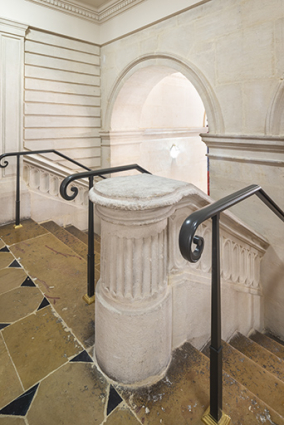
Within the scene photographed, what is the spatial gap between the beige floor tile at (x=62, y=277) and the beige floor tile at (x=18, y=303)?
0.08 metres

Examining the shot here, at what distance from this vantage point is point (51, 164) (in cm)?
371

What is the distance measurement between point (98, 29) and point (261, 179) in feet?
11.5

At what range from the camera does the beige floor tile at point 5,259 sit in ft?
7.28

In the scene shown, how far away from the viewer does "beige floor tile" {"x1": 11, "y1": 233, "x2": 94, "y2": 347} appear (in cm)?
157

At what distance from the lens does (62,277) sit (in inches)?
80.8

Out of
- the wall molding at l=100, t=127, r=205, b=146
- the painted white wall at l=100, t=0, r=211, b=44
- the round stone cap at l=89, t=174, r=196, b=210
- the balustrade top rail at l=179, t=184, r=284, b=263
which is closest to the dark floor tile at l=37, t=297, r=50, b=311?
the round stone cap at l=89, t=174, r=196, b=210

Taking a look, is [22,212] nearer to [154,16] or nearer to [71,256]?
[71,256]

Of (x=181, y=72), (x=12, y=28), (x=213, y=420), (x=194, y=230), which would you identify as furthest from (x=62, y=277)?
(x=12, y=28)

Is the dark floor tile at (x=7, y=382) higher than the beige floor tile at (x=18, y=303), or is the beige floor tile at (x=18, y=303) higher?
the beige floor tile at (x=18, y=303)

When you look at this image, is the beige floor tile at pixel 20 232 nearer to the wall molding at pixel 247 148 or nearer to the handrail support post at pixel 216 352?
the wall molding at pixel 247 148

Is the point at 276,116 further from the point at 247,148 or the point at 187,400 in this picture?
the point at 187,400

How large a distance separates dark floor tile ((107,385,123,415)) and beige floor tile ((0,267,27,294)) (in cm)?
114

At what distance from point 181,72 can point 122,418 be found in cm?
334

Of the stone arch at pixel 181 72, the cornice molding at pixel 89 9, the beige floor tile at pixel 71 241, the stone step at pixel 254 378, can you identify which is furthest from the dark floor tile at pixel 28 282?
the cornice molding at pixel 89 9
